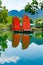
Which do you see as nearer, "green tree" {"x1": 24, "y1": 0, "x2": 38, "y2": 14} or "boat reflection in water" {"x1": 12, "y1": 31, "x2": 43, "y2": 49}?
"boat reflection in water" {"x1": 12, "y1": 31, "x2": 43, "y2": 49}

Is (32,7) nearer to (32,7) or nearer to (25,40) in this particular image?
(32,7)

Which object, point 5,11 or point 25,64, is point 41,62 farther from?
point 5,11

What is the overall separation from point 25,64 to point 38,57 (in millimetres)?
883

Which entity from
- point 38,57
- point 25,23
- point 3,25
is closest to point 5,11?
point 3,25

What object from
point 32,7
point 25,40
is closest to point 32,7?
point 32,7

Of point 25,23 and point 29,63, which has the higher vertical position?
point 29,63

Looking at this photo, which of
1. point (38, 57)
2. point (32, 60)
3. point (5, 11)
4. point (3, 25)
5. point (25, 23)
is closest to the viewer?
point (32, 60)

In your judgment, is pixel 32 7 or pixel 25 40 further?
pixel 32 7

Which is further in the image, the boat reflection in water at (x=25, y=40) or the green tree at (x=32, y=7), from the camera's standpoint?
the green tree at (x=32, y=7)

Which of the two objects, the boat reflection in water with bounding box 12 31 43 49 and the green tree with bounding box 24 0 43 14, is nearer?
the boat reflection in water with bounding box 12 31 43 49

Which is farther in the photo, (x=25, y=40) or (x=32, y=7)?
(x=32, y=7)

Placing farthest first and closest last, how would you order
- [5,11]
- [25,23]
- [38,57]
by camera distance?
1. [5,11]
2. [25,23]
3. [38,57]

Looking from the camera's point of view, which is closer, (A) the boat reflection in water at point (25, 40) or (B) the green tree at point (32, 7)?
(A) the boat reflection in water at point (25, 40)

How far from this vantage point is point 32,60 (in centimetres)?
562
